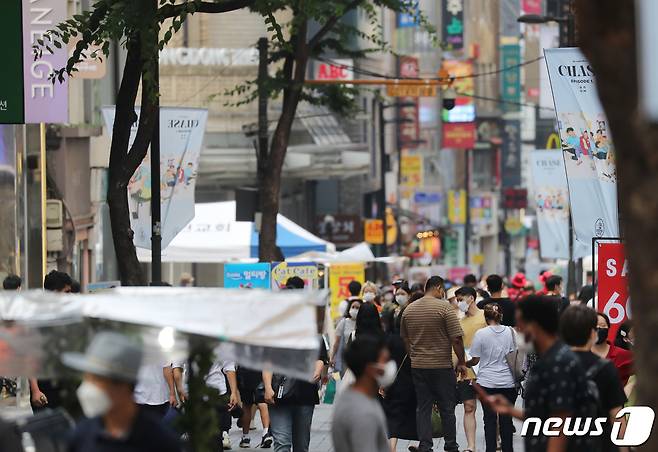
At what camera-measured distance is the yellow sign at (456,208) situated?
338 ft

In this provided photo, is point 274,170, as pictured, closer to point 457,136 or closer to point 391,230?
point 391,230

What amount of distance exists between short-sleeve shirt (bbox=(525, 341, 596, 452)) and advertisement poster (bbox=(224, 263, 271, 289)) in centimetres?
1626

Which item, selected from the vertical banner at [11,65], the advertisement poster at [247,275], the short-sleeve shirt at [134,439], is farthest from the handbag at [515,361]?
the advertisement poster at [247,275]

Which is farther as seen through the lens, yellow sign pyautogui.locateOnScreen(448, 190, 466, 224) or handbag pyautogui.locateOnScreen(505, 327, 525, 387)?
yellow sign pyautogui.locateOnScreen(448, 190, 466, 224)

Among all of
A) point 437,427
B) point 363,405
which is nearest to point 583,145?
point 437,427

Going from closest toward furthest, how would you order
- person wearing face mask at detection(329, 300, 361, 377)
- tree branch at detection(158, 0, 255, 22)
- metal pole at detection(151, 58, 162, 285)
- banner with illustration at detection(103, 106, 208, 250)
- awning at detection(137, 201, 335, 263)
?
1. tree branch at detection(158, 0, 255, 22)
2. person wearing face mask at detection(329, 300, 361, 377)
3. metal pole at detection(151, 58, 162, 285)
4. banner with illustration at detection(103, 106, 208, 250)
5. awning at detection(137, 201, 335, 263)

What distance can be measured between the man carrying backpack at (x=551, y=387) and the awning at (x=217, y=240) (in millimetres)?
20634

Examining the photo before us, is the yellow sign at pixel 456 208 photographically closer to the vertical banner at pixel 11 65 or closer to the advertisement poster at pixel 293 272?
the advertisement poster at pixel 293 272

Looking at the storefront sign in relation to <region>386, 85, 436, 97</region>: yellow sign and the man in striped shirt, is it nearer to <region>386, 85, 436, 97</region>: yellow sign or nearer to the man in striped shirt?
<region>386, 85, 436, 97</region>: yellow sign

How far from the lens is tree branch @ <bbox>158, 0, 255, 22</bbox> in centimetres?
1550

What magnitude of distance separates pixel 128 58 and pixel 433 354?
4.30 metres

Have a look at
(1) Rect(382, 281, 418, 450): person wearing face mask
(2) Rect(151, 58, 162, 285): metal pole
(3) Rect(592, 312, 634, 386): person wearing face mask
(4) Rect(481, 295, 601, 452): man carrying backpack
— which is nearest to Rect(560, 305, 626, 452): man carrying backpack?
(4) Rect(481, 295, 601, 452): man carrying backpack

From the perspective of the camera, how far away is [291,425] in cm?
1402

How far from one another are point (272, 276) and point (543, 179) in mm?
10846
